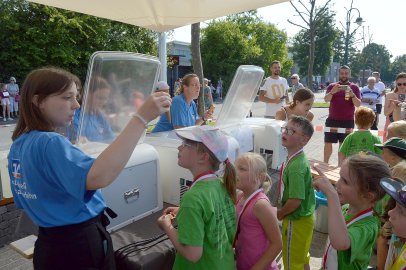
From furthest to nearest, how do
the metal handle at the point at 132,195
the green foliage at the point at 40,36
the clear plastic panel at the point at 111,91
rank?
1. the green foliage at the point at 40,36
2. the metal handle at the point at 132,195
3. the clear plastic panel at the point at 111,91

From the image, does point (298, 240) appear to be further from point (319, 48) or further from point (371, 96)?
point (319, 48)

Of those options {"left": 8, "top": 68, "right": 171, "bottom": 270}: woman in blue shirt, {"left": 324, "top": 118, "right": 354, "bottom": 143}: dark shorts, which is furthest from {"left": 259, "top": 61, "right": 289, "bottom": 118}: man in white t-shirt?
{"left": 8, "top": 68, "right": 171, "bottom": 270}: woman in blue shirt

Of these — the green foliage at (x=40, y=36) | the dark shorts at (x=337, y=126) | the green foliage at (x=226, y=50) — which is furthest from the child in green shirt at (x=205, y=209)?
the green foliage at (x=226, y=50)

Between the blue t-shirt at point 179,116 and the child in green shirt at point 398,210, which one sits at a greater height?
the blue t-shirt at point 179,116

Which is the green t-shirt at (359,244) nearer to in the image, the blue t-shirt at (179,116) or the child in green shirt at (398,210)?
the child in green shirt at (398,210)

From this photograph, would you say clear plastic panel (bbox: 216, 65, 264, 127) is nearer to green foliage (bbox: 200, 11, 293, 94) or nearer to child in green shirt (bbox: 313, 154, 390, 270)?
child in green shirt (bbox: 313, 154, 390, 270)

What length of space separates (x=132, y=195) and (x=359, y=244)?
160cm

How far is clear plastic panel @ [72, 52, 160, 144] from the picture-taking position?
2215 mm

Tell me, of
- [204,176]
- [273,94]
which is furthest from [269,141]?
[204,176]

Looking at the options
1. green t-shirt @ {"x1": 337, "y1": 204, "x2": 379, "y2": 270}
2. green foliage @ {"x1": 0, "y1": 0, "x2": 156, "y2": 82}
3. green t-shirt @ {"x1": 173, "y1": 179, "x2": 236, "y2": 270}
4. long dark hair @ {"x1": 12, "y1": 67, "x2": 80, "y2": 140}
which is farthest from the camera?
green foliage @ {"x1": 0, "y1": 0, "x2": 156, "y2": 82}

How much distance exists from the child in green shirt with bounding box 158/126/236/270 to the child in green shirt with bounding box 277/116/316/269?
2.51ft

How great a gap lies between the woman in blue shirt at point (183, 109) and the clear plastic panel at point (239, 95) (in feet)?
1.17

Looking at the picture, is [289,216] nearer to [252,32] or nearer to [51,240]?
[51,240]

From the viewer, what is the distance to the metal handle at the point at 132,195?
2.52m
